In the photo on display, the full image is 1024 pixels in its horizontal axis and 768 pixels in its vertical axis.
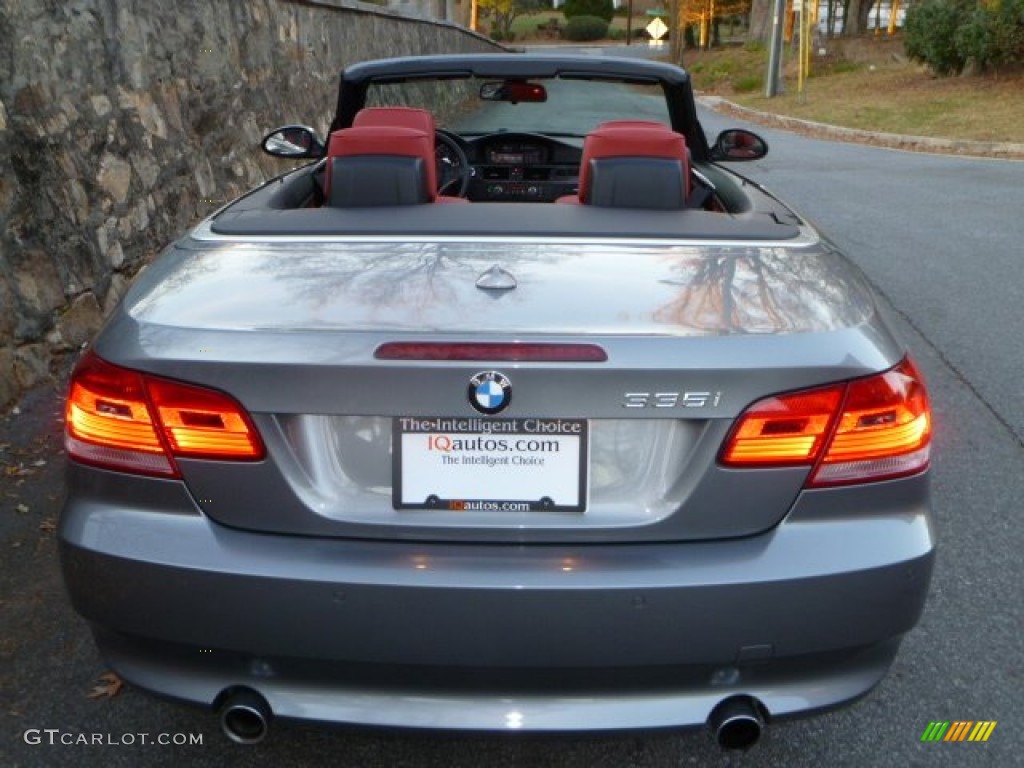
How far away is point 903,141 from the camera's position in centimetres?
1873

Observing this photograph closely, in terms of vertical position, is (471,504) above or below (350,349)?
below

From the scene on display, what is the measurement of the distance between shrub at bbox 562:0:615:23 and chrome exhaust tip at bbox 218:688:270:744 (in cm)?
9217

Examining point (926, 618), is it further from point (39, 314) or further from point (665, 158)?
point (39, 314)

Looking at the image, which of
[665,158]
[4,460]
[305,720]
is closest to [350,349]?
Answer: [305,720]

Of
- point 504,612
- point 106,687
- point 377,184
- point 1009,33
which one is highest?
point 377,184

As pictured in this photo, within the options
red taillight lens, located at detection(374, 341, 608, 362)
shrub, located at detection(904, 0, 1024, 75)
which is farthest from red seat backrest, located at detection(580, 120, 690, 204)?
shrub, located at detection(904, 0, 1024, 75)

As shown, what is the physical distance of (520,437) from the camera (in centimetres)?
204

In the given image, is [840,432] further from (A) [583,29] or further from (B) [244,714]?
(A) [583,29]

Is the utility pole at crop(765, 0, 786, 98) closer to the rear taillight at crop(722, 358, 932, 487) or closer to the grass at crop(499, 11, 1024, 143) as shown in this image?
the grass at crop(499, 11, 1024, 143)

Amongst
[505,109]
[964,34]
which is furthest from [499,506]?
[964,34]

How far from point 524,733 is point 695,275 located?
3.36 ft

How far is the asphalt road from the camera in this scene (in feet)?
8.76

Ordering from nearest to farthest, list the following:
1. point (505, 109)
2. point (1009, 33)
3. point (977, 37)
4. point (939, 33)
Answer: point (505, 109) < point (1009, 33) < point (977, 37) < point (939, 33)

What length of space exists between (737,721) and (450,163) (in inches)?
126
